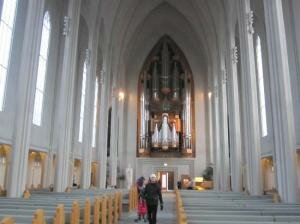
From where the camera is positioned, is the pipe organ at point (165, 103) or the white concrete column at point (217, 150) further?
the pipe organ at point (165, 103)

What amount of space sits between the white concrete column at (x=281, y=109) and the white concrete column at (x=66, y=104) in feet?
27.4

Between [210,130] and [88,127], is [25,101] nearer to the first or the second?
[88,127]

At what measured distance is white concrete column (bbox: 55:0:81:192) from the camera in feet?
43.6

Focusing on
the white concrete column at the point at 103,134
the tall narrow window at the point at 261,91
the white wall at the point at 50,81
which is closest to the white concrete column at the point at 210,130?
the tall narrow window at the point at 261,91

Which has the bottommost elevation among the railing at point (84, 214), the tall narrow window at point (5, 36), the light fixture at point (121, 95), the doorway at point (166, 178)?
the railing at point (84, 214)

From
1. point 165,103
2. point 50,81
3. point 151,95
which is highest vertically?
point 151,95

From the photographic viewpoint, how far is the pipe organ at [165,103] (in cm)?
2625

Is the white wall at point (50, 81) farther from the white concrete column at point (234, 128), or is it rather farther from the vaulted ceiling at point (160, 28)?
the white concrete column at point (234, 128)

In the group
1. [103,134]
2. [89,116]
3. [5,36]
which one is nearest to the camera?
[5,36]

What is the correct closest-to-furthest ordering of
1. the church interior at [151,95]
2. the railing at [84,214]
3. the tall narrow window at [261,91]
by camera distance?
the railing at [84,214]
the church interior at [151,95]
the tall narrow window at [261,91]

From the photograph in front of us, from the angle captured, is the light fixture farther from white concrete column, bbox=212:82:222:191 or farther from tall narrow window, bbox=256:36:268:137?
tall narrow window, bbox=256:36:268:137

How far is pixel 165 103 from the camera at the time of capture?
27484mm

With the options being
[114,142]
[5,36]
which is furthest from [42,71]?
[114,142]

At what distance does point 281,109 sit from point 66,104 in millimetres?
8753
